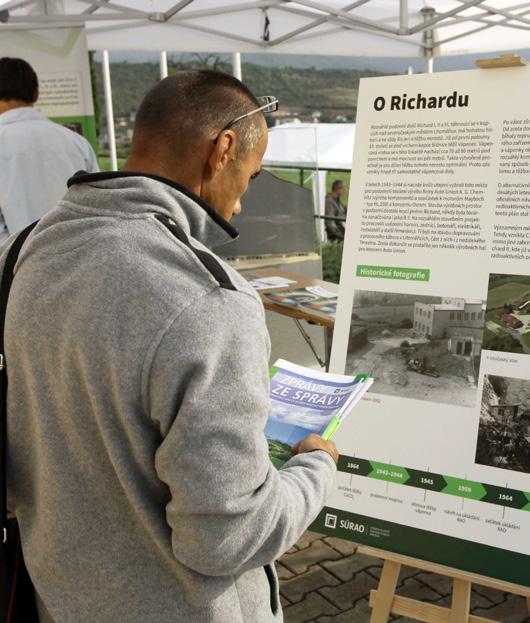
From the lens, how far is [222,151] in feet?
3.84

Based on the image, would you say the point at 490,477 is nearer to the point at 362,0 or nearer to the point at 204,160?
the point at 204,160

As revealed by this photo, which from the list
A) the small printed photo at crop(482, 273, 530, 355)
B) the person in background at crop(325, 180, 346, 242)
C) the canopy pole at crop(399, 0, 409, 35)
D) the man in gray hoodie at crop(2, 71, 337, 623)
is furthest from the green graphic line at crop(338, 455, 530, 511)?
the person in background at crop(325, 180, 346, 242)

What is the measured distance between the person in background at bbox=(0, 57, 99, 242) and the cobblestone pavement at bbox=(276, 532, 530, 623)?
6.52 feet

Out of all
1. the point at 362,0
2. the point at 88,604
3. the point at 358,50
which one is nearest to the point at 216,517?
the point at 88,604

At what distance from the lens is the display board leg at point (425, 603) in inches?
81.7

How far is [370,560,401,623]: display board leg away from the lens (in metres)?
2.26

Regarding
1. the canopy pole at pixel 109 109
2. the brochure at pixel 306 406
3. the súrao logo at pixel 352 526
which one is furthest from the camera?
the canopy pole at pixel 109 109

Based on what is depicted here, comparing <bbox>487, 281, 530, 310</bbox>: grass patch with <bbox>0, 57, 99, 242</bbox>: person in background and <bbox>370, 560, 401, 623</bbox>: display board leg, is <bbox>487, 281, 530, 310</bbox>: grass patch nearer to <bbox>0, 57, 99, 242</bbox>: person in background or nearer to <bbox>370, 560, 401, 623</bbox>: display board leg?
<bbox>370, 560, 401, 623</bbox>: display board leg

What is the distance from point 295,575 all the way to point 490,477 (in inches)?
47.5

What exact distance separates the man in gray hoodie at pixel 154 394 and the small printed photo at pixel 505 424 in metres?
0.98

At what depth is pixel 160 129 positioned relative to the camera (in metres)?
1.16

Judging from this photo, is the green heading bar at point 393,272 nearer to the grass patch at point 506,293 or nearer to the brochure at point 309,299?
the grass patch at point 506,293

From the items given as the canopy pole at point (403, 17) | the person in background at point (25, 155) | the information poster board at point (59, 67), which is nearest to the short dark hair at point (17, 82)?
the person in background at point (25, 155)

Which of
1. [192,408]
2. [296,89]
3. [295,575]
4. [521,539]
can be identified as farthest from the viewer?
[296,89]
